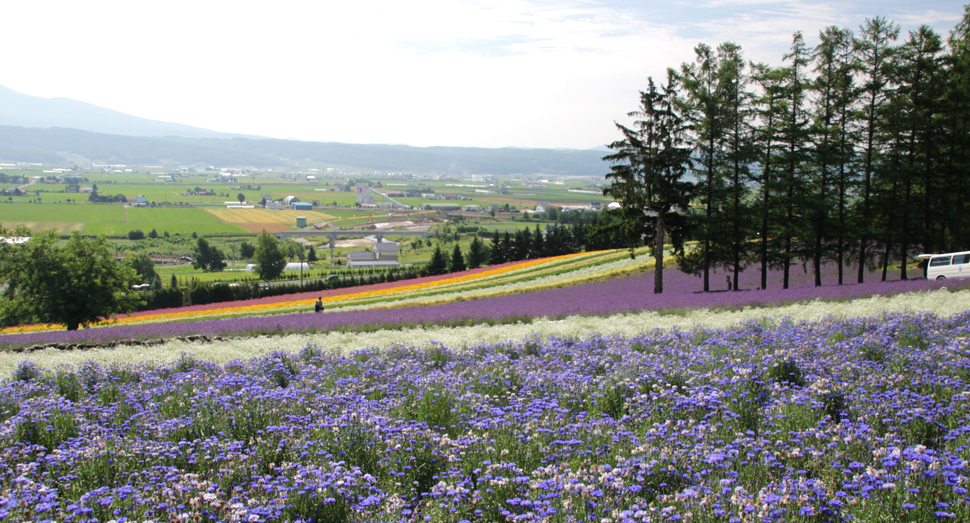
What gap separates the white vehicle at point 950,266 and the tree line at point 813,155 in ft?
13.1

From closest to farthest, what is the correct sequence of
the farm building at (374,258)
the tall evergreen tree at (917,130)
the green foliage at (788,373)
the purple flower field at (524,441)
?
the purple flower field at (524,441)
the green foliage at (788,373)
the tall evergreen tree at (917,130)
the farm building at (374,258)

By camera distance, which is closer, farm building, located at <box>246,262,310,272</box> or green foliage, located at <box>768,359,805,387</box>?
green foliage, located at <box>768,359,805,387</box>

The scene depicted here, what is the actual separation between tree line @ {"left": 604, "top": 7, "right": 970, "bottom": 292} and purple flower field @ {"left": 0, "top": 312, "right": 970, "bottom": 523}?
84.5 feet

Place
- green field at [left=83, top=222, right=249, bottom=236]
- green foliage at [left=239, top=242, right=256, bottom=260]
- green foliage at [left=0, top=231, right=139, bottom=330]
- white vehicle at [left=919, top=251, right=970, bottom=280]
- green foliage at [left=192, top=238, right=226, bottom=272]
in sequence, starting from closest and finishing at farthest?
white vehicle at [left=919, top=251, right=970, bottom=280] < green foliage at [left=0, top=231, right=139, bottom=330] < green foliage at [left=192, top=238, right=226, bottom=272] < green foliage at [left=239, top=242, right=256, bottom=260] < green field at [left=83, top=222, right=249, bottom=236]

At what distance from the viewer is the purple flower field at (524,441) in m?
4.66

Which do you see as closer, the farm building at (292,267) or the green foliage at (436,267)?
the green foliage at (436,267)

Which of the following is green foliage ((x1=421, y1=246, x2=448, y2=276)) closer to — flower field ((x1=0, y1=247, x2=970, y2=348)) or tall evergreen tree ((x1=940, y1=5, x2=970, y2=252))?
flower field ((x1=0, y1=247, x2=970, y2=348))

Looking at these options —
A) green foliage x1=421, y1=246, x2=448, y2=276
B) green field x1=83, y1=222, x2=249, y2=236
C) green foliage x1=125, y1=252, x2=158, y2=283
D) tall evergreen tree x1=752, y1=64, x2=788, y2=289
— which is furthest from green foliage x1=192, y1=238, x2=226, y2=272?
tall evergreen tree x1=752, y1=64, x2=788, y2=289

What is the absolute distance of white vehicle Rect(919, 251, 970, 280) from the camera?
27.9 metres

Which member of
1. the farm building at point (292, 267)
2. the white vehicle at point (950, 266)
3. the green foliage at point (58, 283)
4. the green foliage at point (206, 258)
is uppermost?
the white vehicle at point (950, 266)

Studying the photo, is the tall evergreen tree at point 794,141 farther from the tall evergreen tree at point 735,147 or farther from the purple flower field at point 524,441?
the purple flower field at point 524,441

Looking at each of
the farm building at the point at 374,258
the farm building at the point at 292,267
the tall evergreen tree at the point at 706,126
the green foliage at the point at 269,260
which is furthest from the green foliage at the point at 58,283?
the farm building at the point at 374,258

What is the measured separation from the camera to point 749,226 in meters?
34.9

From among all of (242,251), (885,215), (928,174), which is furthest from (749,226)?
(242,251)
